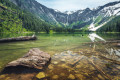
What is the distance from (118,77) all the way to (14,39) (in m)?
27.3

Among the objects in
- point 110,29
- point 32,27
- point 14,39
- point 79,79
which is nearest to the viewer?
point 79,79

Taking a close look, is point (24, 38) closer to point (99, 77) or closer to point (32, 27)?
point (99, 77)

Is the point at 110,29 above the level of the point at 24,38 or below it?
above

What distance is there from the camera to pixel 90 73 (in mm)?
5629

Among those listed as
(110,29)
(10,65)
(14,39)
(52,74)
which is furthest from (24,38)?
(110,29)

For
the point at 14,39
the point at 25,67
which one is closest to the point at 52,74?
the point at 25,67

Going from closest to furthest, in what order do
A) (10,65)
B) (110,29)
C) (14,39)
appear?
(10,65) → (14,39) → (110,29)

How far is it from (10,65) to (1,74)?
2.51ft

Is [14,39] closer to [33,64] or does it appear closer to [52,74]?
[33,64]

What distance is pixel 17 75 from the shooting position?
5.27m

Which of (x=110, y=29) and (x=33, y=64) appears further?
(x=110, y=29)

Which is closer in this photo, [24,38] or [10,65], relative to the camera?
[10,65]

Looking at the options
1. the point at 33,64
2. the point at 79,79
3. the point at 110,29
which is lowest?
the point at 79,79

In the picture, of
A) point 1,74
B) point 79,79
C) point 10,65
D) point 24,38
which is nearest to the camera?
point 79,79
